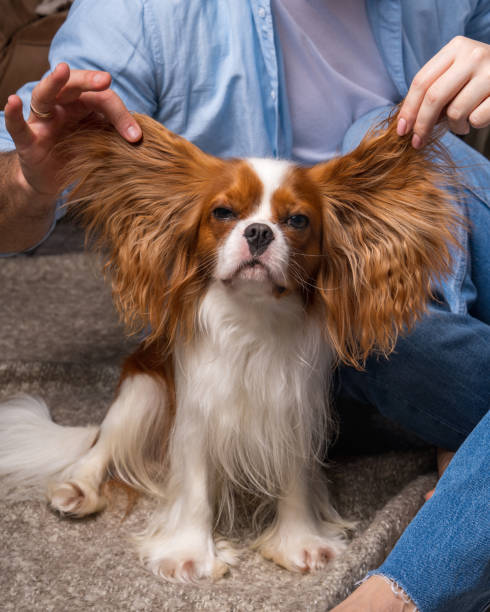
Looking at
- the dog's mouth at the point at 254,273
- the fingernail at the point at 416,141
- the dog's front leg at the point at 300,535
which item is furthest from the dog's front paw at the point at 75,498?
the fingernail at the point at 416,141

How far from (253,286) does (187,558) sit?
485mm

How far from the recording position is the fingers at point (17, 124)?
1.09m

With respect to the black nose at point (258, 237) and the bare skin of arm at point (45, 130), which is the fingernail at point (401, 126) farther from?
the bare skin of arm at point (45, 130)

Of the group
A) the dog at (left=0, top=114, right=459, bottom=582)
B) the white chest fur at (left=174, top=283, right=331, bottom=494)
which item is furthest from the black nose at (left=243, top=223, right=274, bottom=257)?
the white chest fur at (left=174, top=283, right=331, bottom=494)

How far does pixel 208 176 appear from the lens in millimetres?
1165

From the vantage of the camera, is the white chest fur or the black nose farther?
the white chest fur

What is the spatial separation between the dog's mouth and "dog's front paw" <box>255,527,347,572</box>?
1.60 feet

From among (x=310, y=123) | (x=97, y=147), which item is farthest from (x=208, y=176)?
(x=310, y=123)

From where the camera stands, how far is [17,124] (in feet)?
3.67

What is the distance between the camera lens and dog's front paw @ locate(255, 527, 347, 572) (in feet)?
4.29

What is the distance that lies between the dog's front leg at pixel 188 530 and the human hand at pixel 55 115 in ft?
1.54

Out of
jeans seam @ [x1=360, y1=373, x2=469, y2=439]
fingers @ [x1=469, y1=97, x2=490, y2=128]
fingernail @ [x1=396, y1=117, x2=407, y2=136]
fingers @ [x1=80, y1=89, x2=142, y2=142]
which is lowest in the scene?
jeans seam @ [x1=360, y1=373, x2=469, y2=439]

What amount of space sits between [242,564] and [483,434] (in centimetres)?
47

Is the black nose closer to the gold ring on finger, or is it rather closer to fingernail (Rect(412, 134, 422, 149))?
fingernail (Rect(412, 134, 422, 149))
